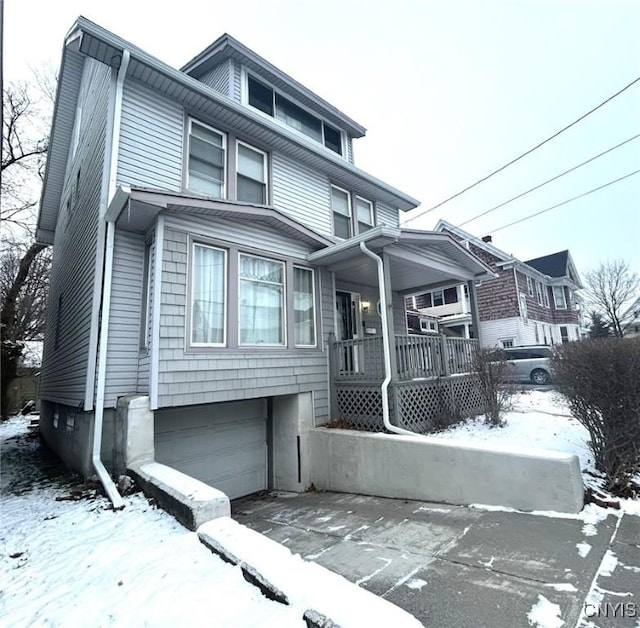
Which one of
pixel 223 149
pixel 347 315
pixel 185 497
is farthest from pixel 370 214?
pixel 185 497

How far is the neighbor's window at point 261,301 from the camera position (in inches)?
254

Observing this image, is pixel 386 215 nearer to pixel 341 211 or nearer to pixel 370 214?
pixel 370 214

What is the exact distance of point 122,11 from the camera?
8.44 m

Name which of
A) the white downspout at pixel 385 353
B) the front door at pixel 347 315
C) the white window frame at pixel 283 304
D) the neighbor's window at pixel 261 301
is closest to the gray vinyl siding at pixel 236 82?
the white window frame at pixel 283 304

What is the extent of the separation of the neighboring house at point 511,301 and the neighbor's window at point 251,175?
13082mm

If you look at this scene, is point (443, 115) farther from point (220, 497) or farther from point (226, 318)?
point (220, 497)

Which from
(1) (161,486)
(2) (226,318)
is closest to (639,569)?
(1) (161,486)

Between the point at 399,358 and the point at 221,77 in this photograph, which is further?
the point at 221,77

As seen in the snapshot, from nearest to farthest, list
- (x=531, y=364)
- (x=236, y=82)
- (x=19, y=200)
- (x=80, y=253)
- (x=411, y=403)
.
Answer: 1. (x=411, y=403)
2. (x=80, y=253)
3. (x=236, y=82)
4. (x=531, y=364)
5. (x=19, y=200)

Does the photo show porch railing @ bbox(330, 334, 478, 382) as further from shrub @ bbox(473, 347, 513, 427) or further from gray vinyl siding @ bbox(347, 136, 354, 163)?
gray vinyl siding @ bbox(347, 136, 354, 163)

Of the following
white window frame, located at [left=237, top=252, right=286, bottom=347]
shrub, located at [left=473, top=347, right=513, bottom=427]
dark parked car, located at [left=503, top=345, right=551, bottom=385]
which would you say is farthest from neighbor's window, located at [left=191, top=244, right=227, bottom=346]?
dark parked car, located at [left=503, top=345, right=551, bottom=385]

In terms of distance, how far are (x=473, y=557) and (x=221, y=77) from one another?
1044 cm

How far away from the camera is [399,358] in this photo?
22.9 feet

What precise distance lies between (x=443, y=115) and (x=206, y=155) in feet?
65.3
